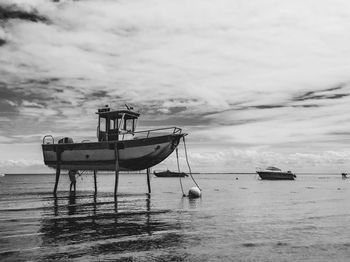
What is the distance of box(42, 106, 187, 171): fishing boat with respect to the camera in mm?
29312

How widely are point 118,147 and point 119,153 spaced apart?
19.9 inches

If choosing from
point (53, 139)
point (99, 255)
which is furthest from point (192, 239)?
point (53, 139)

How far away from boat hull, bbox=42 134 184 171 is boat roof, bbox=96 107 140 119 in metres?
2.32

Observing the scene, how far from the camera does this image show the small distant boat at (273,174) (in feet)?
311

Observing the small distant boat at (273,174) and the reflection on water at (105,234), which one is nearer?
the reflection on water at (105,234)

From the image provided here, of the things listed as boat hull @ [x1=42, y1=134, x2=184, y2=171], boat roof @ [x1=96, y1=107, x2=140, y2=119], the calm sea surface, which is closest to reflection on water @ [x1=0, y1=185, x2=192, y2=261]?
the calm sea surface

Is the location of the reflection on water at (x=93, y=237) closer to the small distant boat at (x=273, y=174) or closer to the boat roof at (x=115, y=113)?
the boat roof at (x=115, y=113)

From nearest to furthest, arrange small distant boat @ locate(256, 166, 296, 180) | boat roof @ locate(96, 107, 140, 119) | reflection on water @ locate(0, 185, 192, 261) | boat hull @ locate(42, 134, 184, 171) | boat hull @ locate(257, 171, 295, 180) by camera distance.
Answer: reflection on water @ locate(0, 185, 192, 261) → boat hull @ locate(42, 134, 184, 171) → boat roof @ locate(96, 107, 140, 119) → small distant boat @ locate(256, 166, 296, 180) → boat hull @ locate(257, 171, 295, 180)

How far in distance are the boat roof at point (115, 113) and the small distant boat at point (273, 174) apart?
2736 inches

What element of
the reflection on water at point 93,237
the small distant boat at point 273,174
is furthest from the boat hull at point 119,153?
the small distant boat at point 273,174

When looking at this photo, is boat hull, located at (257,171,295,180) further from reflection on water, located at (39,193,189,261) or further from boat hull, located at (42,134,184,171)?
reflection on water, located at (39,193,189,261)

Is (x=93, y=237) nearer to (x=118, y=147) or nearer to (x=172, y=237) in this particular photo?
(x=172, y=237)

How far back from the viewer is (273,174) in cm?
9556

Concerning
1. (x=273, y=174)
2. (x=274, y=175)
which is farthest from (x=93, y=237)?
(x=274, y=175)
